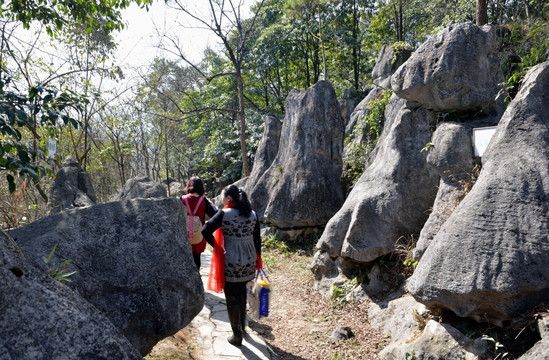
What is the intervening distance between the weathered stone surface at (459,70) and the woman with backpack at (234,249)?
332cm

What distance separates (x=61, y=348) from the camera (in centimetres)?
153

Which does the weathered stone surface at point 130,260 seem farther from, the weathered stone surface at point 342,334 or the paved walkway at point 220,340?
the weathered stone surface at point 342,334

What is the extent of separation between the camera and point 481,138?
4875 mm

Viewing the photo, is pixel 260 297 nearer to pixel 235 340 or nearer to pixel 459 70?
pixel 235 340

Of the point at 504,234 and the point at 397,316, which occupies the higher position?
the point at 504,234

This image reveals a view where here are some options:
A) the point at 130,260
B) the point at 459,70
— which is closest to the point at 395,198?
the point at 459,70

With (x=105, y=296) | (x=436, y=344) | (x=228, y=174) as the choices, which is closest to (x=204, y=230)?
(x=105, y=296)

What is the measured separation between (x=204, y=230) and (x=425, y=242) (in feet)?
9.26

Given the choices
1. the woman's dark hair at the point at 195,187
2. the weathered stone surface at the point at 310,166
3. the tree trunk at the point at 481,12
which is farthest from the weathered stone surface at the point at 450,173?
the weathered stone surface at the point at 310,166

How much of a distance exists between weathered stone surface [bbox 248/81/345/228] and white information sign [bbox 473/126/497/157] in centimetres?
512

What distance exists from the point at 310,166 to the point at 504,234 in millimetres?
6678

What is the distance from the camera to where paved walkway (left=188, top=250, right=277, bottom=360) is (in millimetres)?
4500

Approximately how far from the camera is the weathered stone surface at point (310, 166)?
990 cm

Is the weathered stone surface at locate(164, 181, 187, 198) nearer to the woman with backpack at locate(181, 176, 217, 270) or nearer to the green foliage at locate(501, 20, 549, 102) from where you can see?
the woman with backpack at locate(181, 176, 217, 270)
